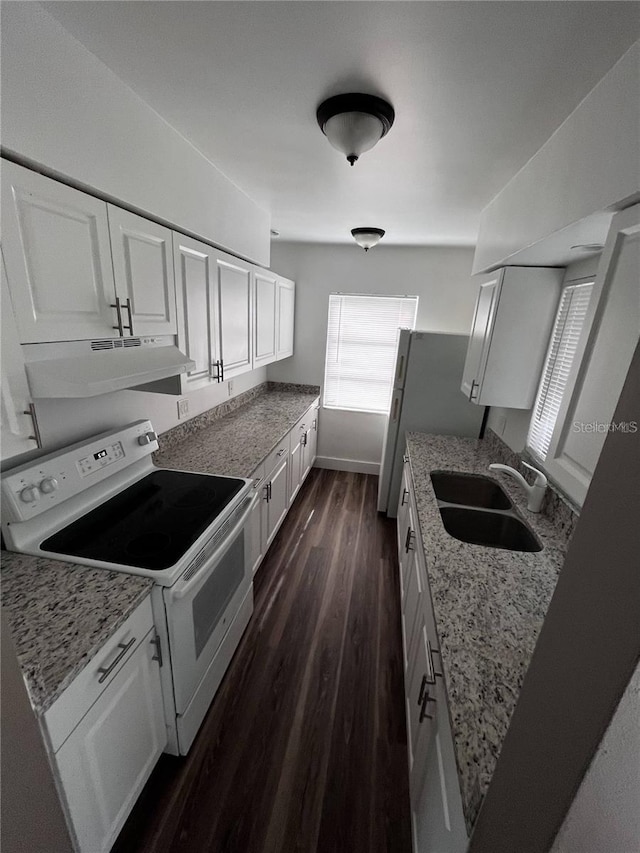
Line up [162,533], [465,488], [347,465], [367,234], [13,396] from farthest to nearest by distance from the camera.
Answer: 1. [347,465]
2. [367,234]
3. [465,488]
4. [162,533]
5. [13,396]

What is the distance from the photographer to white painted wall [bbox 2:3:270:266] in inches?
35.1

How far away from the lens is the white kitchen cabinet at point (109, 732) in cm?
92

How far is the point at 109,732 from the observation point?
3.50 feet

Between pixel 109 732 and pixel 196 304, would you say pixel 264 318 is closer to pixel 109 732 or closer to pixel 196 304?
pixel 196 304

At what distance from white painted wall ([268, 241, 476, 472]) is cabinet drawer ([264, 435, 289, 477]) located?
1412mm

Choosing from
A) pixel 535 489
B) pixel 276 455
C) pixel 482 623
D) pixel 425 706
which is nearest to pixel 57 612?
pixel 425 706

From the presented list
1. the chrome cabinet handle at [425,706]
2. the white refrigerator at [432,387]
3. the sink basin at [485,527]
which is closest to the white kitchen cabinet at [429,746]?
Answer: the chrome cabinet handle at [425,706]

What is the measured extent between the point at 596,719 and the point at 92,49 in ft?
6.07

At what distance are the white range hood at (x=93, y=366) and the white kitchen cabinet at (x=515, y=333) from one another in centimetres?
165

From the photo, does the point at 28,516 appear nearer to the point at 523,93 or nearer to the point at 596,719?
the point at 596,719

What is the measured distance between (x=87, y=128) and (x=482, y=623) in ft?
6.61

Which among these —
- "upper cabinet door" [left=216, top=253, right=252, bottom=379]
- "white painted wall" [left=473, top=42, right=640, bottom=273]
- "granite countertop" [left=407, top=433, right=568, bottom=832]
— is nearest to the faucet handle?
"granite countertop" [left=407, top=433, right=568, bottom=832]

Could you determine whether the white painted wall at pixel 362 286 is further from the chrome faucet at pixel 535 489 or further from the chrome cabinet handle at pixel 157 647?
the chrome cabinet handle at pixel 157 647

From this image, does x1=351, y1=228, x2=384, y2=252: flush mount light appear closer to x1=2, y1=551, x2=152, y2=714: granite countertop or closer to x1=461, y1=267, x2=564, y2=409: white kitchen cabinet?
x1=461, y1=267, x2=564, y2=409: white kitchen cabinet
